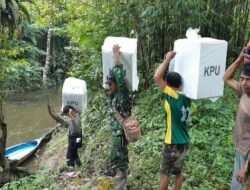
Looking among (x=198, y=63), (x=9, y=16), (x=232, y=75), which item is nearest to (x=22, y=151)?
(x=9, y=16)

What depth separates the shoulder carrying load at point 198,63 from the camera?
3.75 m

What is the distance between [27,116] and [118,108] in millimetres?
13924

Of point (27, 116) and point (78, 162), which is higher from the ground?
point (78, 162)

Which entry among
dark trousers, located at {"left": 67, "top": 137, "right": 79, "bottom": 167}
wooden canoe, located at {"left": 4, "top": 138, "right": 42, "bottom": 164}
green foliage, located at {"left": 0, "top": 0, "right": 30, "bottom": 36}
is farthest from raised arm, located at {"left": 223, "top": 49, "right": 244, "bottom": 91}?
wooden canoe, located at {"left": 4, "top": 138, "right": 42, "bottom": 164}

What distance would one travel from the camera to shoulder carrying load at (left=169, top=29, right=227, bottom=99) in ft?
12.3

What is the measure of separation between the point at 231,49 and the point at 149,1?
7.31 feet

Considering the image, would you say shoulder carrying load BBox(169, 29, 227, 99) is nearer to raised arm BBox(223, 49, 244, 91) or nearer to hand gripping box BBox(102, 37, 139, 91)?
hand gripping box BBox(102, 37, 139, 91)

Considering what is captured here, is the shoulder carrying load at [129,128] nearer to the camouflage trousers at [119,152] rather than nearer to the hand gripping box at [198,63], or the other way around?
the camouflage trousers at [119,152]

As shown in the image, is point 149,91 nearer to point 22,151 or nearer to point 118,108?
point 118,108

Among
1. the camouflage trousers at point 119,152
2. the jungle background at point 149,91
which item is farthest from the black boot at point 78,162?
the camouflage trousers at point 119,152

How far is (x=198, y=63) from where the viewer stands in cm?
373

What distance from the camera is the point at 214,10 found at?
24.5 ft

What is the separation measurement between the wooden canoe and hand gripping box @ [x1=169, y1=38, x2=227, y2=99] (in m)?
7.02

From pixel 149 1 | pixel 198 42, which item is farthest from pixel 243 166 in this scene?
pixel 149 1
